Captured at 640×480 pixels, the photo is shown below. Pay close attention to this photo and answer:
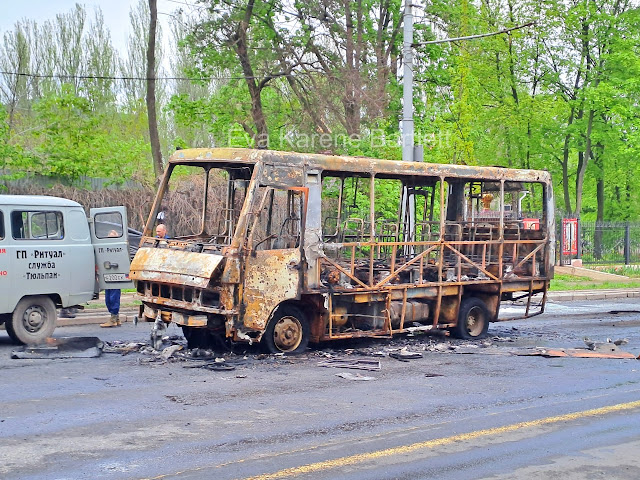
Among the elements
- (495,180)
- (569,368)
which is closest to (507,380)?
(569,368)

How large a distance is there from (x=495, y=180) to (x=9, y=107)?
3296cm

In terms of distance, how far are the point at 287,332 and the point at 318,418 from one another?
3.72 meters

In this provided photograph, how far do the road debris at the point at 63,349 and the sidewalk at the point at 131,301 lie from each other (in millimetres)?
3158

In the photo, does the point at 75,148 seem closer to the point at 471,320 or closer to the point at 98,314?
the point at 98,314

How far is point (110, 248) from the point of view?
13.4 metres

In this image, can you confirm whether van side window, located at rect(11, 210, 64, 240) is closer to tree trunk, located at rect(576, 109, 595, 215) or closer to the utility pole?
the utility pole

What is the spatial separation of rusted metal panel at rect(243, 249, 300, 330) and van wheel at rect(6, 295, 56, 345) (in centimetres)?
356

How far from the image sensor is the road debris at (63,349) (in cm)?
1109

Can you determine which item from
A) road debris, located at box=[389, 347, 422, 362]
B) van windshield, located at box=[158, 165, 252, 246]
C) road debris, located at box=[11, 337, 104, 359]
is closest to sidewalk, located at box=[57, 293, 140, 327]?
road debris, located at box=[11, 337, 104, 359]

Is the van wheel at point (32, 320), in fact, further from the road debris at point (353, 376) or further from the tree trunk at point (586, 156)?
the tree trunk at point (586, 156)

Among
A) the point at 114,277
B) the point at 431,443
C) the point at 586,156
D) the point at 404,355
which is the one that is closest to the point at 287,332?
the point at 404,355

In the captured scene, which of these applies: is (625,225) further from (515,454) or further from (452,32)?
(515,454)

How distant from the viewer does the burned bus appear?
35.7 ft

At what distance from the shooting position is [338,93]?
2647cm
